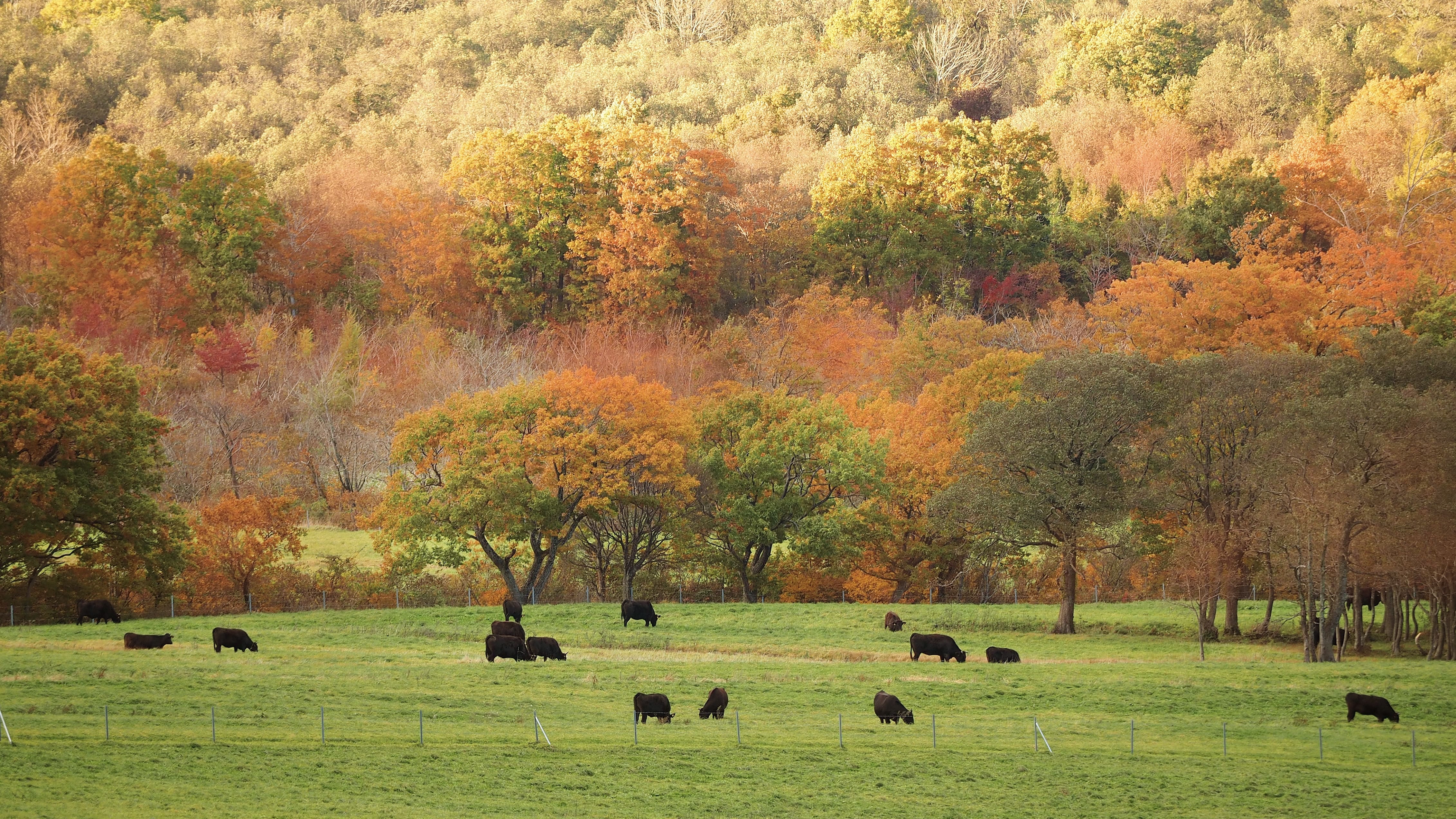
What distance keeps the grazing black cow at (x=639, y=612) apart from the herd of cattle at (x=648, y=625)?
0.05 feet

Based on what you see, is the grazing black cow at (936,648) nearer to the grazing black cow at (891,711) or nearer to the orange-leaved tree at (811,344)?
the grazing black cow at (891,711)

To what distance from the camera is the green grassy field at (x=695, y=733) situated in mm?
27078

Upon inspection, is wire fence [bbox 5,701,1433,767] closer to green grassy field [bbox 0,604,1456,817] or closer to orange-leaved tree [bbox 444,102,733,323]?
green grassy field [bbox 0,604,1456,817]

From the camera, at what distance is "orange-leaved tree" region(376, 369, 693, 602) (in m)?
57.8

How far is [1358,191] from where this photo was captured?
9700 centimetres

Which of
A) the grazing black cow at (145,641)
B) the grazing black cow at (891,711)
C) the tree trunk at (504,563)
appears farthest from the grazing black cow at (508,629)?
the grazing black cow at (891,711)

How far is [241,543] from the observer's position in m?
57.5

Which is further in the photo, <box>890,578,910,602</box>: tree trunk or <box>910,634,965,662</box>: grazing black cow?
<box>890,578,910,602</box>: tree trunk

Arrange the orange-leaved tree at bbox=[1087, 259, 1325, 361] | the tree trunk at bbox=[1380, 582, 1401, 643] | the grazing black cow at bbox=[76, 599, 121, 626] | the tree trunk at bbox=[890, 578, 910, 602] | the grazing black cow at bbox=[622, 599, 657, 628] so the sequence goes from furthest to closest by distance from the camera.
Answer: the orange-leaved tree at bbox=[1087, 259, 1325, 361] → the tree trunk at bbox=[890, 578, 910, 602] → the grazing black cow at bbox=[622, 599, 657, 628] → the grazing black cow at bbox=[76, 599, 121, 626] → the tree trunk at bbox=[1380, 582, 1401, 643]

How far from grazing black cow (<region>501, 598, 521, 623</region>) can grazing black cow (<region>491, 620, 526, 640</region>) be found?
526 centimetres

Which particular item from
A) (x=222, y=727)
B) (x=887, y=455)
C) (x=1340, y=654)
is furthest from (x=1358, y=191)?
(x=222, y=727)

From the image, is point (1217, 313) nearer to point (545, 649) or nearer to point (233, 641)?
point (545, 649)

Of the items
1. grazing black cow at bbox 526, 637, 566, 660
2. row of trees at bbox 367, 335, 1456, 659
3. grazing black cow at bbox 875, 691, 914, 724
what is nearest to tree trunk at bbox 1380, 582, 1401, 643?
row of trees at bbox 367, 335, 1456, 659

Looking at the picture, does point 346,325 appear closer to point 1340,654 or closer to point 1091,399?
point 1091,399
